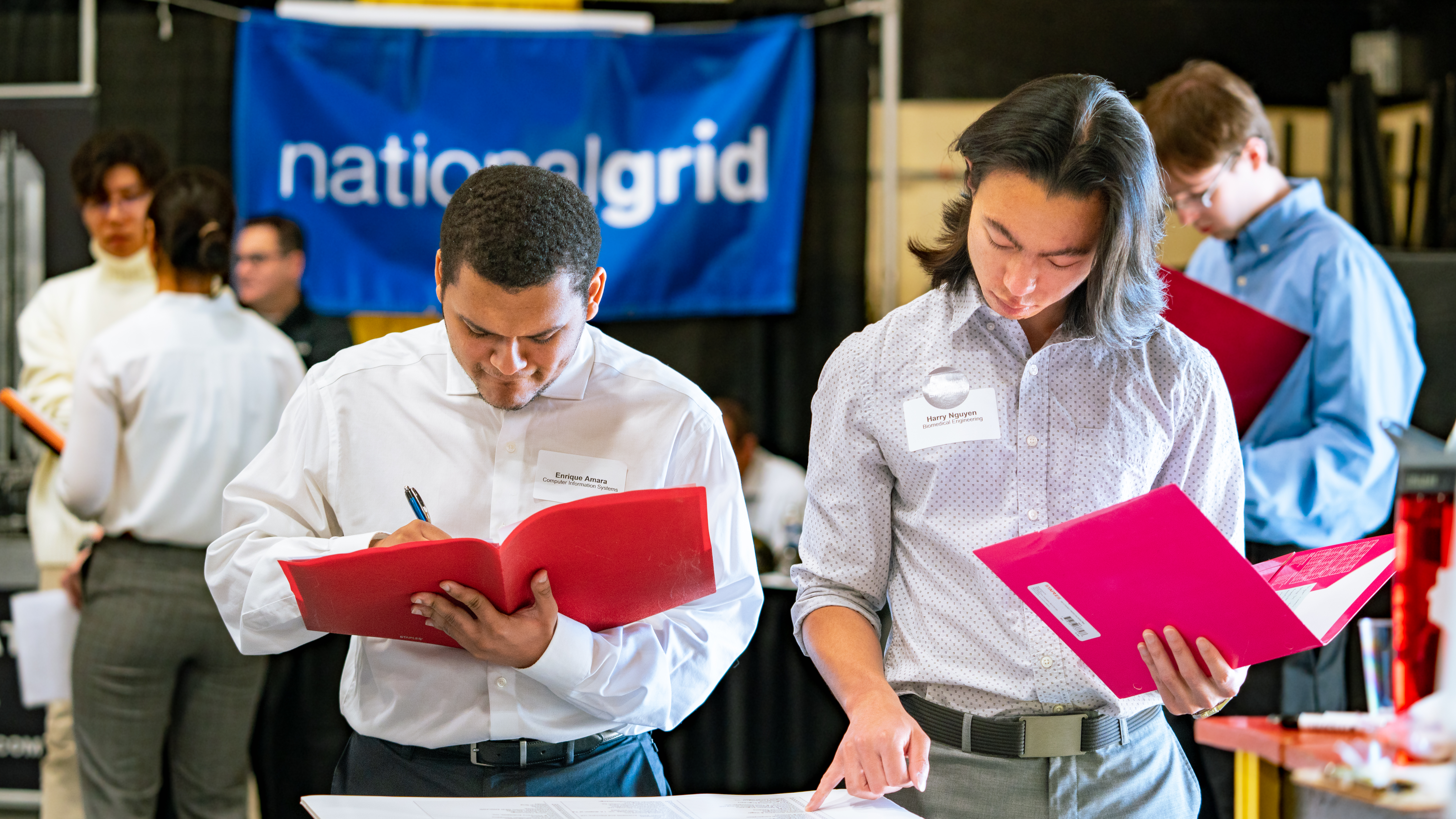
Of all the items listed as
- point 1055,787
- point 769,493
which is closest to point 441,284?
point 1055,787

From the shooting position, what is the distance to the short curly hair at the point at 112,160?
3555mm

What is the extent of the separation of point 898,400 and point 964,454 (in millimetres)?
101

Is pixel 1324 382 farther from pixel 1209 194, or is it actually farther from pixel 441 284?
pixel 441 284

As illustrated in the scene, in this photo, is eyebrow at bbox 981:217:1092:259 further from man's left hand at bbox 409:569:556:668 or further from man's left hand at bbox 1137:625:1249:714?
man's left hand at bbox 409:569:556:668

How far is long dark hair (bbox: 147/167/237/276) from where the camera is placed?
2.79m

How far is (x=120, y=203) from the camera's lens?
3592 mm

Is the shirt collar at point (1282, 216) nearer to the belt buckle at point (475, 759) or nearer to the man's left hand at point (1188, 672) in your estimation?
the man's left hand at point (1188, 672)

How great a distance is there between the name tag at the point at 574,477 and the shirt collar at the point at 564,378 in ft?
0.25

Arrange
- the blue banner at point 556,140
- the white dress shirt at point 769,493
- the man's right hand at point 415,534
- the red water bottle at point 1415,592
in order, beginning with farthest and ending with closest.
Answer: the blue banner at point 556,140 → the white dress shirt at point 769,493 → the man's right hand at point 415,534 → the red water bottle at point 1415,592

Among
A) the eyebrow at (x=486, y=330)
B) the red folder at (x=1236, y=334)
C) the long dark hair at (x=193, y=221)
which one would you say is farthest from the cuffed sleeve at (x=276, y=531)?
the long dark hair at (x=193, y=221)

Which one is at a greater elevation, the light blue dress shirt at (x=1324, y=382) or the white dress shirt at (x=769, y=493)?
the light blue dress shirt at (x=1324, y=382)

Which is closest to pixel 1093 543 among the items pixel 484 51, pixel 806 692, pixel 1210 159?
pixel 1210 159

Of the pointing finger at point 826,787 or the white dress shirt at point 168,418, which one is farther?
the white dress shirt at point 168,418

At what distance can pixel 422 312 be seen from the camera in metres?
4.04
